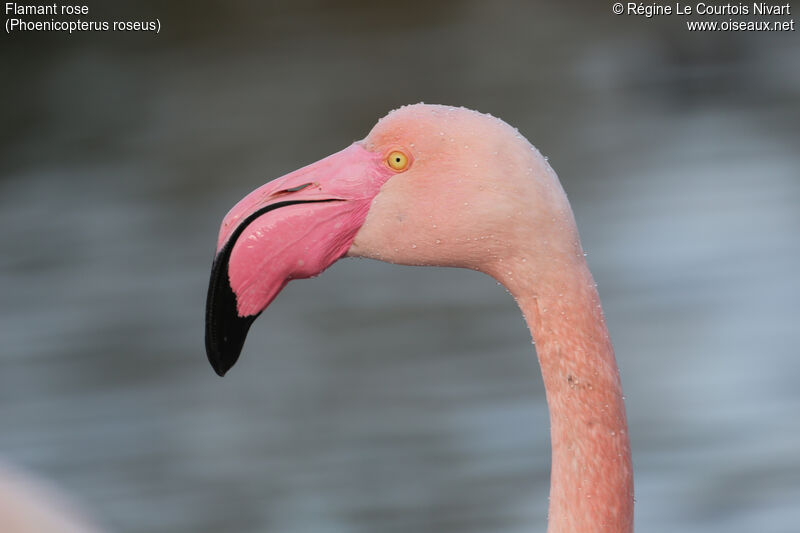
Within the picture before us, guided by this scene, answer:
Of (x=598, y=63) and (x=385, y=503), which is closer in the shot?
(x=385, y=503)

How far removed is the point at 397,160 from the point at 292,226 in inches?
7.8

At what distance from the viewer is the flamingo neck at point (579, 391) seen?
164 centimetres

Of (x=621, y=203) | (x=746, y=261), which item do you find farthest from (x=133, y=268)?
(x=746, y=261)

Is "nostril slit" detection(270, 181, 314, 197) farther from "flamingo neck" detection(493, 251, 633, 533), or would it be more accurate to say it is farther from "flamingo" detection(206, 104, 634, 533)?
"flamingo neck" detection(493, 251, 633, 533)

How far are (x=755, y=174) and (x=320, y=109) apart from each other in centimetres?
291

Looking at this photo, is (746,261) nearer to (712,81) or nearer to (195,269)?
(712,81)

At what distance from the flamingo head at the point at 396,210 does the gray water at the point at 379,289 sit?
255 cm

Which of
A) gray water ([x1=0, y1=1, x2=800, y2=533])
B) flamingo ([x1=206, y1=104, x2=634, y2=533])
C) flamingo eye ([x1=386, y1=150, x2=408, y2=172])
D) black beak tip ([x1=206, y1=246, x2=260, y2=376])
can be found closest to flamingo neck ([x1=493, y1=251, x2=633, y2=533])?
flamingo ([x1=206, y1=104, x2=634, y2=533])

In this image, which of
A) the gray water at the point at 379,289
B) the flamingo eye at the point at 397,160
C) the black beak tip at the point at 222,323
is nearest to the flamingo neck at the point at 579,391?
the flamingo eye at the point at 397,160

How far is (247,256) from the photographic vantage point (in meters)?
1.70

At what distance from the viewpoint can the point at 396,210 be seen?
168 centimetres

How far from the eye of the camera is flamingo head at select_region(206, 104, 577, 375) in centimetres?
161

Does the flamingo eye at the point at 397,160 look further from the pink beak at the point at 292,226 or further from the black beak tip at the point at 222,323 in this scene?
the black beak tip at the point at 222,323

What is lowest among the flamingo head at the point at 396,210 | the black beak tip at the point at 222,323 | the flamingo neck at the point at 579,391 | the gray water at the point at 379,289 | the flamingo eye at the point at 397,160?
the flamingo neck at the point at 579,391
